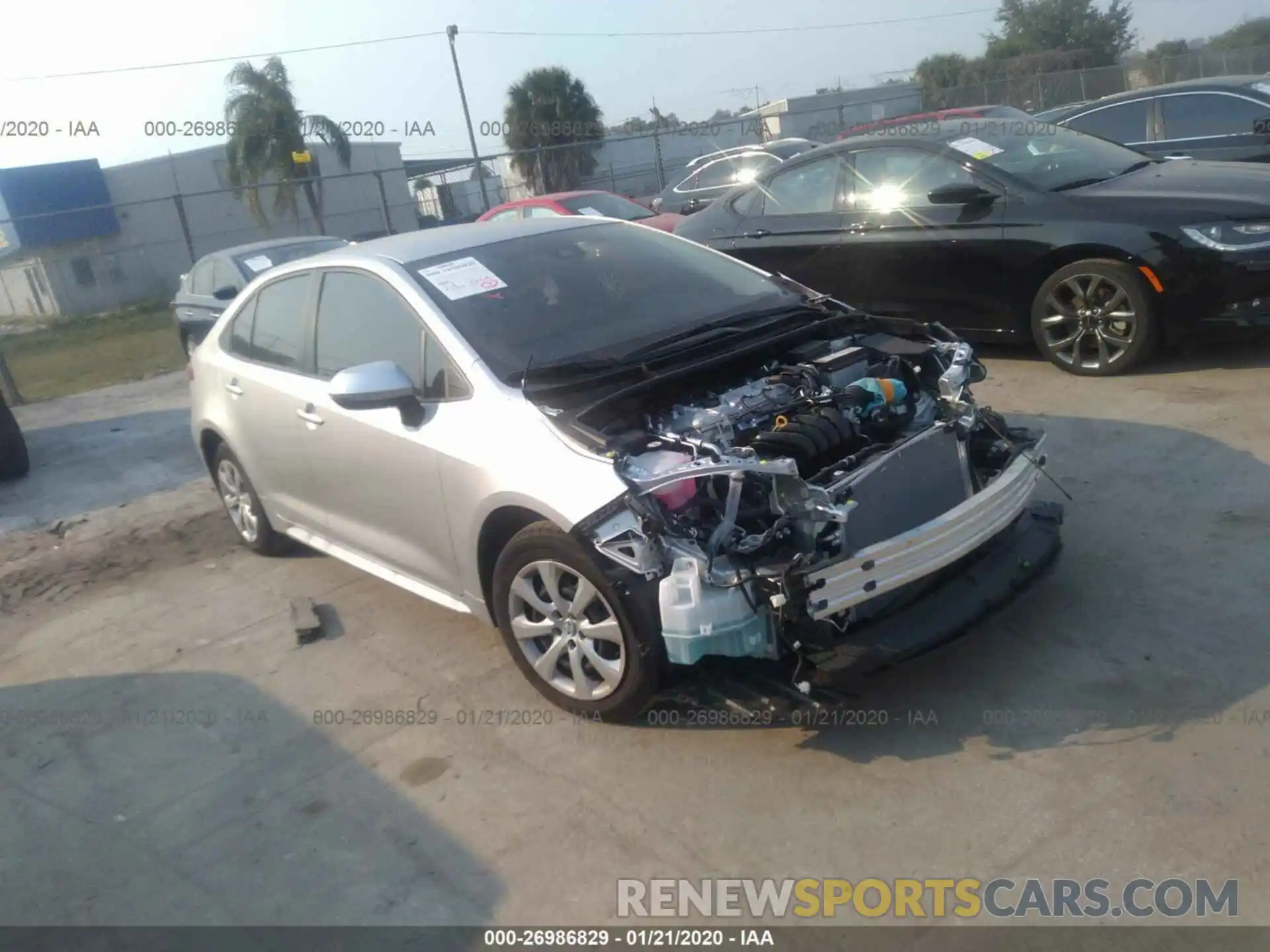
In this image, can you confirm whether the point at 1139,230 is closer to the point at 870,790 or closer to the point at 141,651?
the point at 870,790

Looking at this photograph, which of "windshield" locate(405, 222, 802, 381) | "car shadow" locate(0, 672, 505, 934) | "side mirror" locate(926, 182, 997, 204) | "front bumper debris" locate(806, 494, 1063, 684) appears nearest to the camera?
"car shadow" locate(0, 672, 505, 934)

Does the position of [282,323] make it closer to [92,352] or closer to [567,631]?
[567,631]

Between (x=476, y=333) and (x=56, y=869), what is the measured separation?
2371 mm

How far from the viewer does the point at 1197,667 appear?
3.61 m

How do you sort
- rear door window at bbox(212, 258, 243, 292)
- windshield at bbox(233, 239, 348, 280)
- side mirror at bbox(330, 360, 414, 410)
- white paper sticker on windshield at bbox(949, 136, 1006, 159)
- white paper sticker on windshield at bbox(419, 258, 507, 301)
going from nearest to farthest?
1. side mirror at bbox(330, 360, 414, 410)
2. white paper sticker on windshield at bbox(419, 258, 507, 301)
3. white paper sticker on windshield at bbox(949, 136, 1006, 159)
4. rear door window at bbox(212, 258, 243, 292)
5. windshield at bbox(233, 239, 348, 280)

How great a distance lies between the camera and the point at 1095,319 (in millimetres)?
6543

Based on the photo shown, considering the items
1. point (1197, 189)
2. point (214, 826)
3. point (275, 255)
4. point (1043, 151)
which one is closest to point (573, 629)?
point (214, 826)

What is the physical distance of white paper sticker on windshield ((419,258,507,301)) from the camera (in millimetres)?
4293

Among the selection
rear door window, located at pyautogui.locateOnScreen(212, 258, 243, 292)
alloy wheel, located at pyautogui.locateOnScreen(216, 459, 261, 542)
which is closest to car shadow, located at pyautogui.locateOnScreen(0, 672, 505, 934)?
alloy wheel, located at pyautogui.locateOnScreen(216, 459, 261, 542)

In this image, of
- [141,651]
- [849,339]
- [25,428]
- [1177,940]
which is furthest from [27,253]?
[1177,940]

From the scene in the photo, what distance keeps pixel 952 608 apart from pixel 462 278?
7.65ft

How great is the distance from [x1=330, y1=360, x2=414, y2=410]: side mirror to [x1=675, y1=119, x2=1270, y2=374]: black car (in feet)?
13.7

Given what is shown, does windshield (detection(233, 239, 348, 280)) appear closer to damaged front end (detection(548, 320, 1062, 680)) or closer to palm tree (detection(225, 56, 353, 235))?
damaged front end (detection(548, 320, 1062, 680))

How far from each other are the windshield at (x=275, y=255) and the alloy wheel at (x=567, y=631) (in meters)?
8.26
